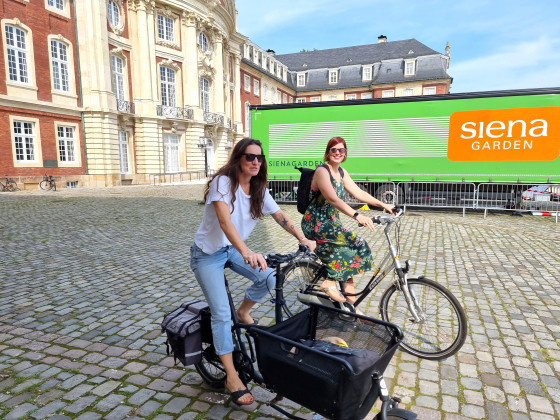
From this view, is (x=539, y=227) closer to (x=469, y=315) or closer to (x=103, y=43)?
(x=469, y=315)

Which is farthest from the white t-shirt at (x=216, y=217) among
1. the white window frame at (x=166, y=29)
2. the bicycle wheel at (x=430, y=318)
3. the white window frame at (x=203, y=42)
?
the white window frame at (x=203, y=42)

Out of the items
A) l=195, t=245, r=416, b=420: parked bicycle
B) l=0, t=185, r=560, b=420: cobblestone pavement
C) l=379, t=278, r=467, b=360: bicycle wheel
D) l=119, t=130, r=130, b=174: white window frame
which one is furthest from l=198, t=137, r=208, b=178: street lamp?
l=195, t=245, r=416, b=420: parked bicycle

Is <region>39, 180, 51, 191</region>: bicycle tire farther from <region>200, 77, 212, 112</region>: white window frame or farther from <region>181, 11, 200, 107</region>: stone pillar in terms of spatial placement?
<region>200, 77, 212, 112</region>: white window frame

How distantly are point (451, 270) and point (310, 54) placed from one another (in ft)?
211

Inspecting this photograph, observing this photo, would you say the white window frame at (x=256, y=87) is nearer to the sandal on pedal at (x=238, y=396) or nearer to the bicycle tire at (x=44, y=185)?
the bicycle tire at (x=44, y=185)

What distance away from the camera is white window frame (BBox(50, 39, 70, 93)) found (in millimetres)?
23347

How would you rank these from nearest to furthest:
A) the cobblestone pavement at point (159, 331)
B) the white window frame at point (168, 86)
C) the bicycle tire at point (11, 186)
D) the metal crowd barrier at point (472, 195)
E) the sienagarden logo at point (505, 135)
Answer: the cobblestone pavement at point (159, 331) < the sienagarden logo at point (505, 135) < the metal crowd barrier at point (472, 195) < the bicycle tire at point (11, 186) < the white window frame at point (168, 86)

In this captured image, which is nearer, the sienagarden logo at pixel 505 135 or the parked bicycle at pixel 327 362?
the parked bicycle at pixel 327 362

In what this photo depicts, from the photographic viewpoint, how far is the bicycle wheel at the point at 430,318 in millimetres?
3125

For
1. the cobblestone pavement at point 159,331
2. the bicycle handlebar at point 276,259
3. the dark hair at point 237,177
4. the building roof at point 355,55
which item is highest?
the building roof at point 355,55

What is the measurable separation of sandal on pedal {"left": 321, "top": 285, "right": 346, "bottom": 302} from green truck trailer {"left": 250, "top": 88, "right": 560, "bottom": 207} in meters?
10.1

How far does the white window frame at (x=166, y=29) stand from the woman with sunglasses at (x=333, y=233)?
1224 inches

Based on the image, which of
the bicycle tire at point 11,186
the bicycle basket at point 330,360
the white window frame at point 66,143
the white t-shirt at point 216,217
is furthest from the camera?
the white window frame at point 66,143

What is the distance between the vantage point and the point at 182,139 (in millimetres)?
32469
